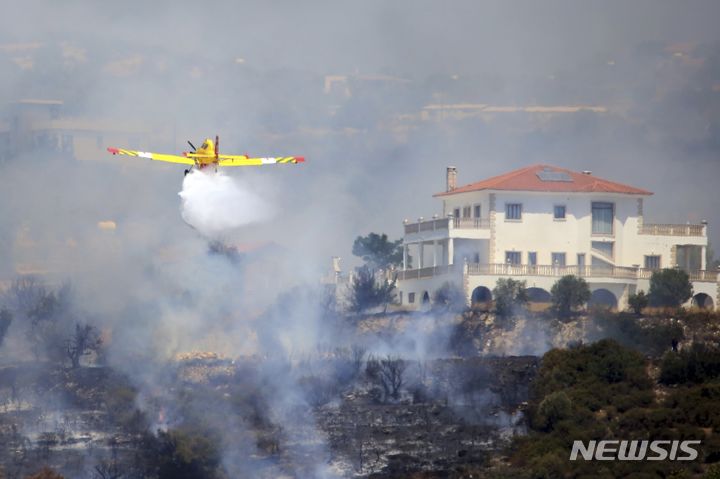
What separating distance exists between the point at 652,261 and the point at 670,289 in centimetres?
746

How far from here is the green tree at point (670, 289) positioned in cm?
12038

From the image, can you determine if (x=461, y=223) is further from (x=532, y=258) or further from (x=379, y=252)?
(x=379, y=252)

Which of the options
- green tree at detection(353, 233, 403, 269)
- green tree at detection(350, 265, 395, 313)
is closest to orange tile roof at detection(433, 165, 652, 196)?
green tree at detection(350, 265, 395, 313)

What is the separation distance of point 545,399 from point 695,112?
9219 centimetres

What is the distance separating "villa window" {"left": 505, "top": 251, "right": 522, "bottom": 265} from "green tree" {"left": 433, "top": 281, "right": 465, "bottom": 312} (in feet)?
14.8

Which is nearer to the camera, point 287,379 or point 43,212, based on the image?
point 287,379

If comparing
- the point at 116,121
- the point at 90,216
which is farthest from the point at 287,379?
the point at 116,121

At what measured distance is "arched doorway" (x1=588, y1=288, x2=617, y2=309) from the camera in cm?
12388

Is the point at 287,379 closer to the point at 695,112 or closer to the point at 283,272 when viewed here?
the point at 283,272

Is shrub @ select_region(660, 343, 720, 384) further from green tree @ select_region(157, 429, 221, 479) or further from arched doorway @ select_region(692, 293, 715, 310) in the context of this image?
green tree @ select_region(157, 429, 221, 479)

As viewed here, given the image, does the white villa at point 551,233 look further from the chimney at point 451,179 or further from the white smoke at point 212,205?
the white smoke at point 212,205

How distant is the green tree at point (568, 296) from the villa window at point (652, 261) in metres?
8.67

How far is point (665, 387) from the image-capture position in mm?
99125

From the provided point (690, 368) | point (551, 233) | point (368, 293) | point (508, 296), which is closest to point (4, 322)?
point (368, 293)
